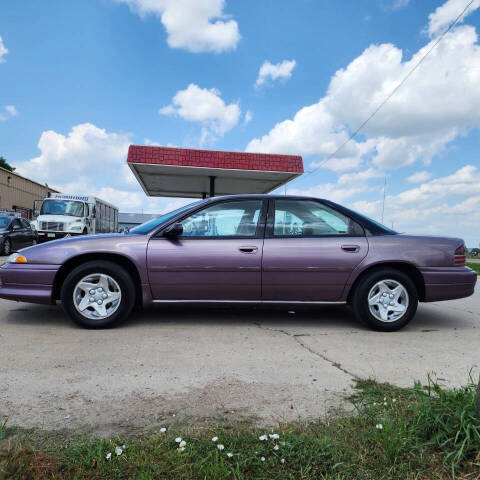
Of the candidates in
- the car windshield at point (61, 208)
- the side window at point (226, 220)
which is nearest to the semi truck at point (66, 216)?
the car windshield at point (61, 208)

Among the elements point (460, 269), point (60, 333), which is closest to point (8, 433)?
point (60, 333)

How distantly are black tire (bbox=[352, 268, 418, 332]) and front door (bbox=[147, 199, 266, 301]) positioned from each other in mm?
1082

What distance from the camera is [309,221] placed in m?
4.52

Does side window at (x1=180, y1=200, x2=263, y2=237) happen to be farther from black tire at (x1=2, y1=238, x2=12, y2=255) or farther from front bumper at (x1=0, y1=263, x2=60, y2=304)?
black tire at (x1=2, y1=238, x2=12, y2=255)

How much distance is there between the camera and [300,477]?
1.64 metres

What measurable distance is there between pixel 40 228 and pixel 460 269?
1545cm

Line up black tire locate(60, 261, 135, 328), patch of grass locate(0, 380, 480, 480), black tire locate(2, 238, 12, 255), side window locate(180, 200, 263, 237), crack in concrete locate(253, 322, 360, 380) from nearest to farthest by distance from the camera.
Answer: patch of grass locate(0, 380, 480, 480) < crack in concrete locate(253, 322, 360, 380) < black tire locate(60, 261, 135, 328) < side window locate(180, 200, 263, 237) < black tire locate(2, 238, 12, 255)

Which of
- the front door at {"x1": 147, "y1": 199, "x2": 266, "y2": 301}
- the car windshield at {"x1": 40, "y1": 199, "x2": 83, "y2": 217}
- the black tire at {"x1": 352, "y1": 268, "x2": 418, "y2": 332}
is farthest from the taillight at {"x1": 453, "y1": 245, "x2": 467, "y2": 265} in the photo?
the car windshield at {"x1": 40, "y1": 199, "x2": 83, "y2": 217}

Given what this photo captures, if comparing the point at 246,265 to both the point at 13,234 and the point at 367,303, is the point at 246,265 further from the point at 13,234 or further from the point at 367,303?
the point at 13,234

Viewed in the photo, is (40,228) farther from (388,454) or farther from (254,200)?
(388,454)

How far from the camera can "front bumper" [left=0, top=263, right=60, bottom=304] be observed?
4.13m

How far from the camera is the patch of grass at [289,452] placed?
65.2 inches

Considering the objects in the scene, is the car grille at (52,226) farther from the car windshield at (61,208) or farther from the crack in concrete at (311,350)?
the crack in concrete at (311,350)

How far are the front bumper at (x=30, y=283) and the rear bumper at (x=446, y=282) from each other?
3.93m
